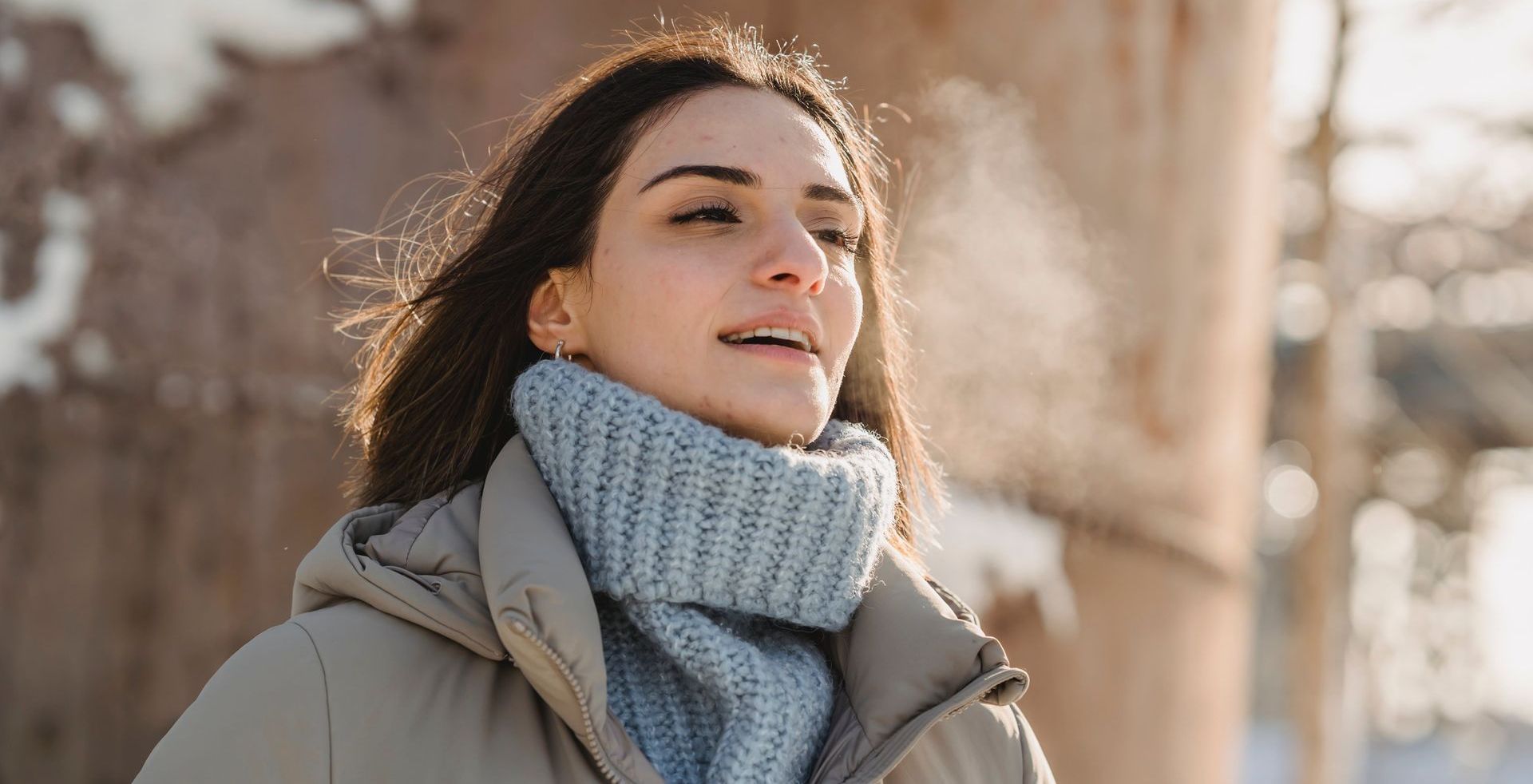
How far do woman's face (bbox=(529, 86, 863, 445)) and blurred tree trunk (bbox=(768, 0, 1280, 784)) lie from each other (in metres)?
1.08

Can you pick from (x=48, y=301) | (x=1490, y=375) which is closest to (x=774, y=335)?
(x=48, y=301)

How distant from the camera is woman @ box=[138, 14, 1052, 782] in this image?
157 cm

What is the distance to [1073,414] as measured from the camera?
3264 millimetres

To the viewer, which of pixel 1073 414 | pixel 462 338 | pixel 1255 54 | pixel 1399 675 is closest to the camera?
pixel 462 338

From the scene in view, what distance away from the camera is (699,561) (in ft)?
5.82

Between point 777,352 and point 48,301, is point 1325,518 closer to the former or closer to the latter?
point 777,352

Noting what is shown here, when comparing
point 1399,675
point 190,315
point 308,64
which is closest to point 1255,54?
point 308,64

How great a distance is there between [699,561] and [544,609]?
0.27m

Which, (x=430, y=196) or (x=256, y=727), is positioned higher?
(x=430, y=196)

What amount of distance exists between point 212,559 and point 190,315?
1.38 feet

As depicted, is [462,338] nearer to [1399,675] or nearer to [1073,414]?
[1073,414]

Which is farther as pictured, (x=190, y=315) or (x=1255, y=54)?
(x=1255, y=54)

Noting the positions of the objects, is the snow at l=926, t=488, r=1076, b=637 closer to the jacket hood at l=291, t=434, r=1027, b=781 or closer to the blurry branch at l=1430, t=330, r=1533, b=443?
the jacket hood at l=291, t=434, r=1027, b=781

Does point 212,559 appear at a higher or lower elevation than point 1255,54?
lower
